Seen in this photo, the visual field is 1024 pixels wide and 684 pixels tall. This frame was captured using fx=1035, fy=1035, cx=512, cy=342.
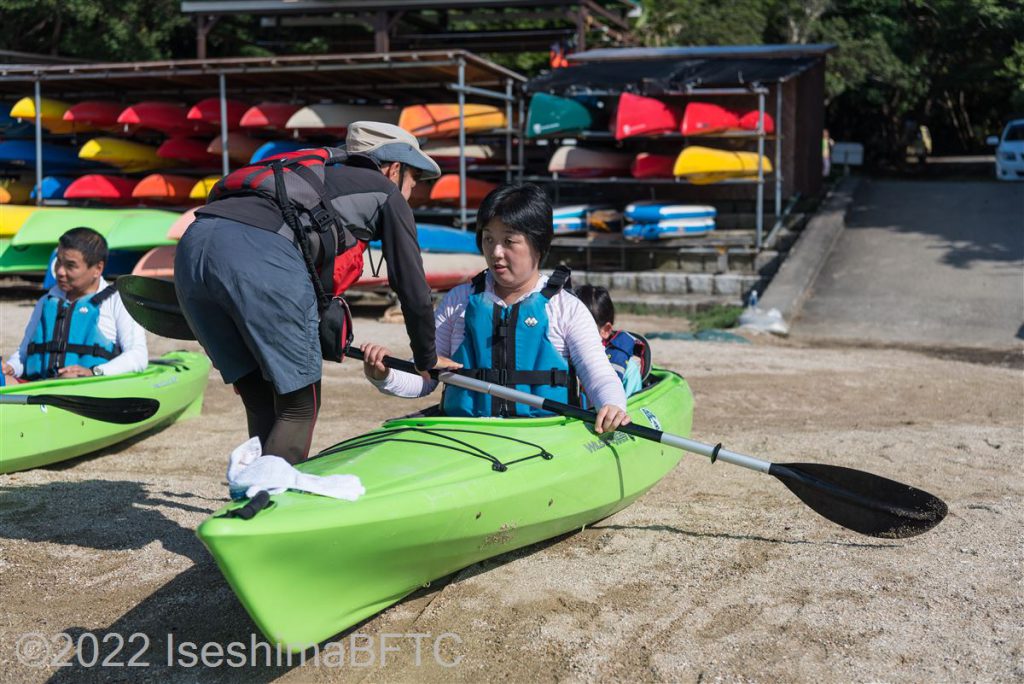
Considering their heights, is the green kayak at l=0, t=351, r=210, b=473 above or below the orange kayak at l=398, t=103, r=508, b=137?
below

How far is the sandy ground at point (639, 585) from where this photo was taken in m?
2.96

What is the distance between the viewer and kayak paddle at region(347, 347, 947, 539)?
3.61 meters

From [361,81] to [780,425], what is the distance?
8074 millimetres

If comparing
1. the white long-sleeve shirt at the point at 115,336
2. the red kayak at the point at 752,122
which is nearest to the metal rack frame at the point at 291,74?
the red kayak at the point at 752,122

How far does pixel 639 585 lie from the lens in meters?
3.55

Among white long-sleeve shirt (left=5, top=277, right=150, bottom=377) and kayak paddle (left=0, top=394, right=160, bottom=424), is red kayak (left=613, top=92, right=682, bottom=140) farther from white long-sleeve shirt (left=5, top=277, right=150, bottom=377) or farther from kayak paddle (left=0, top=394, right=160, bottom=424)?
kayak paddle (left=0, top=394, right=160, bottom=424)

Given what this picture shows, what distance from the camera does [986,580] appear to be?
355 centimetres

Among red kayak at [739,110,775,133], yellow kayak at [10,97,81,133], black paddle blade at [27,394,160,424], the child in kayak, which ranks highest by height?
yellow kayak at [10,97,81,133]

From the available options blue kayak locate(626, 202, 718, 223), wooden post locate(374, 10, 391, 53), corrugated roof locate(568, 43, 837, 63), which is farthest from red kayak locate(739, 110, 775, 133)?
wooden post locate(374, 10, 391, 53)

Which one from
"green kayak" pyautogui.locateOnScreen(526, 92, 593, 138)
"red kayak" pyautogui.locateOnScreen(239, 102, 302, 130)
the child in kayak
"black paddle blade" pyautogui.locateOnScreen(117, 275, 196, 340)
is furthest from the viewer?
"red kayak" pyautogui.locateOnScreen(239, 102, 302, 130)

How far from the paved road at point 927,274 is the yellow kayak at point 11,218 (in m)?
8.62

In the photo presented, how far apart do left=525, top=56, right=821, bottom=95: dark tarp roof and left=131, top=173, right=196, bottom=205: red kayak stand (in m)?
4.43

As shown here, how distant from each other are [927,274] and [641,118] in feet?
11.4

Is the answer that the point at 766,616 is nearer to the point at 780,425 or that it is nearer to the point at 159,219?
the point at 780,425
